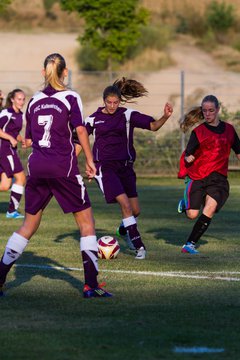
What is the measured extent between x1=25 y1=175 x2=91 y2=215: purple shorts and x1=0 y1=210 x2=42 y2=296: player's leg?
11 cm

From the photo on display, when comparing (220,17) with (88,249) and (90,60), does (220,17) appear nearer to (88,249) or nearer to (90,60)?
(90,60)

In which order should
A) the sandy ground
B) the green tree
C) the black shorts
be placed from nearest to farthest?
the black shorts, the sandy ground, the green tree

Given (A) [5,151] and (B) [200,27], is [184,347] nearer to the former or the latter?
(A) [5,151]

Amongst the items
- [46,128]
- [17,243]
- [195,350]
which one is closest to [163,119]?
[46,128]

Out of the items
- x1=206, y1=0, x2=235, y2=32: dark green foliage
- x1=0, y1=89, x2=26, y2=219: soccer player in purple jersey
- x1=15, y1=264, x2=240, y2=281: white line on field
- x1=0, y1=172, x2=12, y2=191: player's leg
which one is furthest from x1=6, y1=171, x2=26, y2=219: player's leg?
x1=206, y1=0, x2=235, y2=32: dark green foliage

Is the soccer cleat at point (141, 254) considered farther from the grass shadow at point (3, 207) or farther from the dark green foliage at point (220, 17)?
the dark green foliage at point (220, 17)

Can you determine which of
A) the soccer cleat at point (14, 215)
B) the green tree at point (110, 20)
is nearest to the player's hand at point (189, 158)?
the soccer cleat at point (14, 215)

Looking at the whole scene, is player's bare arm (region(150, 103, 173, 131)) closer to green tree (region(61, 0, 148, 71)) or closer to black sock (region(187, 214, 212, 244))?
black sock (region(187, 214, 212, 244))

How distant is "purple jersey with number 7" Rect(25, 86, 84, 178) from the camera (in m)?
8.34

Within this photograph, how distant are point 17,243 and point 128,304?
3.45ft

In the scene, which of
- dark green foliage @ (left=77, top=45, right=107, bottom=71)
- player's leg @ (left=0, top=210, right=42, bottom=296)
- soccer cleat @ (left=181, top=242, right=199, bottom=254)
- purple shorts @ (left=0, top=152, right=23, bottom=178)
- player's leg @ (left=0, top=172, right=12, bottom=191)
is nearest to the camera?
player's leg @ (left=0, top=210, right=42, bottom=296)

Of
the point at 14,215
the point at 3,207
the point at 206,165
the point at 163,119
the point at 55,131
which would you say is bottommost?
the point at 3,207

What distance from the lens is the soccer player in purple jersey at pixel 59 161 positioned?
328 inches

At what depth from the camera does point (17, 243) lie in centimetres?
848
